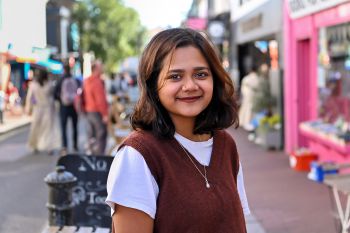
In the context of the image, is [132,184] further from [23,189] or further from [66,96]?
[66,96]

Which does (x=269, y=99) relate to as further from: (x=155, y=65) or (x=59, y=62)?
(x=59, y=62)

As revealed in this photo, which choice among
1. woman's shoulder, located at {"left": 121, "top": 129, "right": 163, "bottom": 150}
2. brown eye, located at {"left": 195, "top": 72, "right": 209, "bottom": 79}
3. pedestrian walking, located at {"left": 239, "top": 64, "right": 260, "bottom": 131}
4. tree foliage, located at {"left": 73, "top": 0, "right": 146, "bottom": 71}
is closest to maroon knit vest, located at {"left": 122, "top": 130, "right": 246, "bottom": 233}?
woman's shoulder, located at {"left": 121, "top": 129, "right": 163, "bottom": 150}

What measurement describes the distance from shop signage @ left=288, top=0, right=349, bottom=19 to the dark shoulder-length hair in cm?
779

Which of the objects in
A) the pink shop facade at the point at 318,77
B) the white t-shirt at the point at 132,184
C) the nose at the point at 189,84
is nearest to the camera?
the white t-shirt at the point at 132,184

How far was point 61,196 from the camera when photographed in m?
5.18

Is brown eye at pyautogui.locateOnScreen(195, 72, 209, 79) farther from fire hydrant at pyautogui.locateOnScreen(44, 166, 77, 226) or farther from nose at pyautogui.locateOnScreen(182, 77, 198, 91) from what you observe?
fire hydrant at pyautogui.locateOnScreen(44, 166, 77, 226)

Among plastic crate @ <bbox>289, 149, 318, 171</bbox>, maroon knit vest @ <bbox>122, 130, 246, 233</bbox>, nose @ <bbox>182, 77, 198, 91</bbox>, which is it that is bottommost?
plastic crate @ <bbox>289, 149, 318, 171</bbox>

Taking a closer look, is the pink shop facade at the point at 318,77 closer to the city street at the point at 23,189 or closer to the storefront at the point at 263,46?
the storefront at the point at 263,46

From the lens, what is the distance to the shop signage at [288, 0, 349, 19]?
33.6 ft

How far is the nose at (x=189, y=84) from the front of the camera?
2.25 meters

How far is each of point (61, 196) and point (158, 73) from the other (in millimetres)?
3112

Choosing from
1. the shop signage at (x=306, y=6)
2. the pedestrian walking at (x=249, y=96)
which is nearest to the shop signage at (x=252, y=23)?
the pedestrian walking at (x=249, y=96)

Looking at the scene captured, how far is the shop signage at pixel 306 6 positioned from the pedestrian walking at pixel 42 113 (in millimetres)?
5080

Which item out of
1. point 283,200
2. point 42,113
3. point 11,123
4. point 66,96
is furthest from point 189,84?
point 11,123
